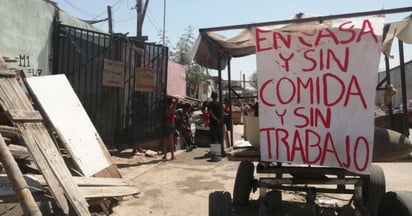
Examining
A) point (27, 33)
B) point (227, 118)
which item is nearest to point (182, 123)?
point (227, 118)

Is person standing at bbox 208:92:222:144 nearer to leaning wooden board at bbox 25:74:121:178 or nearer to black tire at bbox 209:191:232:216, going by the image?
leaning wooden board at bbox 25:74:121:178

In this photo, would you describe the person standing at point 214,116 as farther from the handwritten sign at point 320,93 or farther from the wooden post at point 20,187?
the wooden post at point 20,187

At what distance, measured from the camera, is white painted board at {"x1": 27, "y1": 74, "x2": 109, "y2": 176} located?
610cm

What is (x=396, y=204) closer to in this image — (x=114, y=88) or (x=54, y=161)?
(x=54, y=161)

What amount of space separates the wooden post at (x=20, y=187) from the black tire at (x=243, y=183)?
10.4ft

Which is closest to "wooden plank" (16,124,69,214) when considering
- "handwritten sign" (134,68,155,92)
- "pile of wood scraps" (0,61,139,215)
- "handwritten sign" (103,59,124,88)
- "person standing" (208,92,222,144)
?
"pile of wood scraps" (0,61,139,215)

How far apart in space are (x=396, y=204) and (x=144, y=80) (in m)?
8.09

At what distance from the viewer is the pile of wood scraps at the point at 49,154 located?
4.23 meters

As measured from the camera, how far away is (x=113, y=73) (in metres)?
10.5

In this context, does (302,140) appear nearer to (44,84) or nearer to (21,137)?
(21,137)

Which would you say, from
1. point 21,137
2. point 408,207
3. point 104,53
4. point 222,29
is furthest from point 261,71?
point 104,53

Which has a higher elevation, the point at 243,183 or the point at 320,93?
the point at 320,93

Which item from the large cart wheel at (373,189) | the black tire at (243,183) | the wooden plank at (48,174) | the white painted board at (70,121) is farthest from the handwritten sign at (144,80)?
the large cart wheel at (373,189)

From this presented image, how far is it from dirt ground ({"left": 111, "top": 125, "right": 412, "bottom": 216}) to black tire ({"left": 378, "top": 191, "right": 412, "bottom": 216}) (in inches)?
52.7
